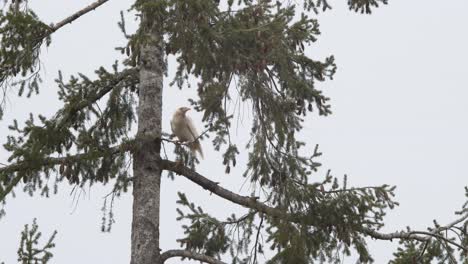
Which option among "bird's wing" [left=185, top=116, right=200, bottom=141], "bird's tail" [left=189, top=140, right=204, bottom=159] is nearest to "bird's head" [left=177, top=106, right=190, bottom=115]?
"bird's wing" [left=185, top=116, right=200, bottom=141]

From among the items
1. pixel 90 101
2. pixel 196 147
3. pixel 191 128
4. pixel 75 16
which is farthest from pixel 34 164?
pixel 191 128

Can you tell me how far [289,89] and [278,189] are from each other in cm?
146

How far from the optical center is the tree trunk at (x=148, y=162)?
970 centimetres

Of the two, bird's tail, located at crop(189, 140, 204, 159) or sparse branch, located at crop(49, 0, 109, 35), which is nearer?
sparse branch, located at crop(49, 0, 109, 35)

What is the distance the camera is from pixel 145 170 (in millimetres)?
9992

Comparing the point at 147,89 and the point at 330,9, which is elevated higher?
the point at 330,9

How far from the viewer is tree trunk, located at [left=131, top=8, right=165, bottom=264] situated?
970 centimetres

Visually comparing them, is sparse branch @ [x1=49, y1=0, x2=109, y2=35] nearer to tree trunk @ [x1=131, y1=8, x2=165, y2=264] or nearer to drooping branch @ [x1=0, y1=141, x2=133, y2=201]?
tree trunk @ [x1=131, y1=8, x2=165, y2=264]

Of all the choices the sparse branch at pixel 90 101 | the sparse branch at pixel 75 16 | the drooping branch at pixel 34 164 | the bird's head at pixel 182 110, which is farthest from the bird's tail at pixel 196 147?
the sparse branch at pixel 75 16

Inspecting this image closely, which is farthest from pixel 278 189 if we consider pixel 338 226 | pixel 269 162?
pixel 338 226

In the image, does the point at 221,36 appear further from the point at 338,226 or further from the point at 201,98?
the point at 338,226

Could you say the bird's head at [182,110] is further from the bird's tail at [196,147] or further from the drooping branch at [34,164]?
the drooping branch at [34,164]

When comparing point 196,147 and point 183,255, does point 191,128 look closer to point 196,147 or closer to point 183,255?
point 196,147

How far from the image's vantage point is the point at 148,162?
32.9 feet
